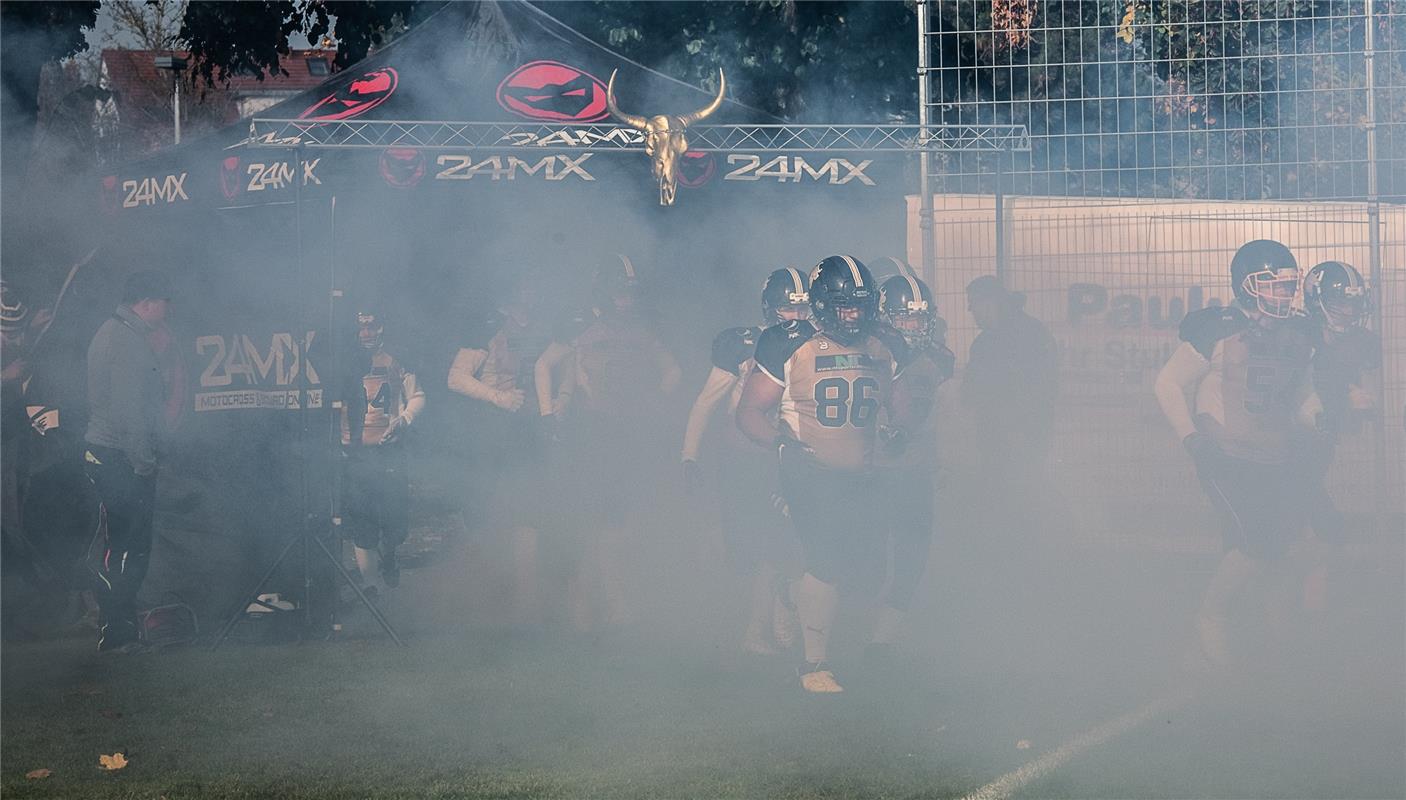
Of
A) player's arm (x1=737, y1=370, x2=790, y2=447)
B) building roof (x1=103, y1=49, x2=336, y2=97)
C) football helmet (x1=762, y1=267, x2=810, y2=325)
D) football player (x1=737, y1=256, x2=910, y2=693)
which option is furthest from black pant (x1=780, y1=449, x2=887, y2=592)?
building roof (x1=103, y1=49, x2=336, y2=97)

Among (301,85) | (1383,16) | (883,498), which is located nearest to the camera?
(883,498)

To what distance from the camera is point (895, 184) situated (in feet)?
33.2

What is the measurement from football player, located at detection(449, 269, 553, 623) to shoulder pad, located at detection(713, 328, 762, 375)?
5.74ft

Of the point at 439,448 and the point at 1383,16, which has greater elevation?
the point at 1383,16

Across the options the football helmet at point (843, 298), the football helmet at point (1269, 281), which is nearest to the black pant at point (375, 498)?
the football helmet at point (843, 298)

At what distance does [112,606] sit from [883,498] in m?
3.81

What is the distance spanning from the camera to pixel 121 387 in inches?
279

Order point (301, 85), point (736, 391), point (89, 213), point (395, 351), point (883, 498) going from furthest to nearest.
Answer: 1. point (301, 85)
2. point (89, 213)
3. point (395, 351)
4. point (736, 391)
5. point (883, 498)

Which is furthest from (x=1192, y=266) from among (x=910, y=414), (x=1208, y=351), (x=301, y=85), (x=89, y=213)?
(x=301, y=85)

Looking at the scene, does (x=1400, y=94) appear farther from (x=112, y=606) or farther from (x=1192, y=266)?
(x=112, y=606)

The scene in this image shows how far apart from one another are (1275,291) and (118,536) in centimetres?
580

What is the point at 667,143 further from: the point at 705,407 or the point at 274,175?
the point at 274,175

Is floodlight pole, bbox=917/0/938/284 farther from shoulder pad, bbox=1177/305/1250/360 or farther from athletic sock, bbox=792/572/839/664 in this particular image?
athletic sock, bbox=792/572/839/664

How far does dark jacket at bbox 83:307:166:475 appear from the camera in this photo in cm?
709
